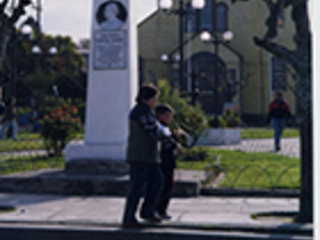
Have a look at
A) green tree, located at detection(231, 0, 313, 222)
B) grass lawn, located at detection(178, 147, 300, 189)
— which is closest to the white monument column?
grass lawn, located at detection(178, 147, 300, 189)

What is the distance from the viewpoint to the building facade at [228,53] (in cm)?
4397

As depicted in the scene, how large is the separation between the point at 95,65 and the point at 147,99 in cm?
381

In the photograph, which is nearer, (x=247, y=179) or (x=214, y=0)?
(x=247, y=179)

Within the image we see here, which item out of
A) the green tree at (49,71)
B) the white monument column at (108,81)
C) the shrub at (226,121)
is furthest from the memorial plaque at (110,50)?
the green tree at (49,71)

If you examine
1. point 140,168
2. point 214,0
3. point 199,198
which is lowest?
point 199,198

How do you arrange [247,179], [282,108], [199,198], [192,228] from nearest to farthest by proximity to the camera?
[192,228] → [199,198] → [247,179] → [282,108]

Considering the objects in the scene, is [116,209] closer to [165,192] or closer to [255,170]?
[165,192]

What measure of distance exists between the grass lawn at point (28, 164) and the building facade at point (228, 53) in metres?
29.7

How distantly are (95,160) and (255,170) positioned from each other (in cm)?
333

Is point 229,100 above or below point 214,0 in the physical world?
below

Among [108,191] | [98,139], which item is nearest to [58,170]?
[98,139]

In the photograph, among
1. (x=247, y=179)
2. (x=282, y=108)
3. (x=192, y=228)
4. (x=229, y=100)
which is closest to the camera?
(x=192, y=228)

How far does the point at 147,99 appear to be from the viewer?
7152mm

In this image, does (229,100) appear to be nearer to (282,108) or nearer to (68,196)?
(282,108)
